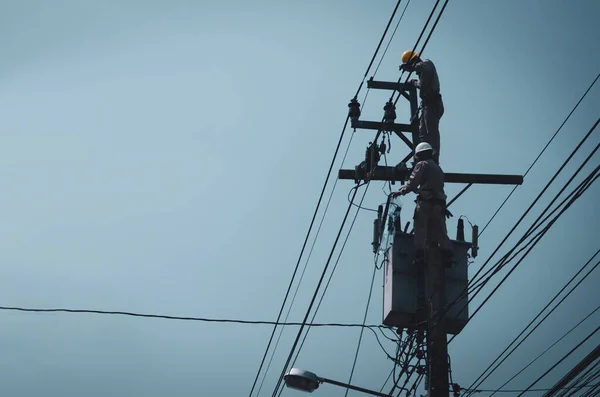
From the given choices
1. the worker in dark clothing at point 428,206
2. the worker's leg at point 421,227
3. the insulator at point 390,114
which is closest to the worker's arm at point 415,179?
the worker in dark clothing at point 428,206

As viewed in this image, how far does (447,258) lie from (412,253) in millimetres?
696

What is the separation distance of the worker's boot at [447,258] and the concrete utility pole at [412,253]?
75mm

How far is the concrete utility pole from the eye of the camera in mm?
11234

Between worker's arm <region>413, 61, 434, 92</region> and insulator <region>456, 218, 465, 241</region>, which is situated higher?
worker's arm <region>413, 61, 434, 92</region>

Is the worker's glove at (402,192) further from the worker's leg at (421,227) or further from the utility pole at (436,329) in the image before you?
the utility pole at (436,329)

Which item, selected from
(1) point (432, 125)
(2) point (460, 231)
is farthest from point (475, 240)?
(1) point (432, 125)

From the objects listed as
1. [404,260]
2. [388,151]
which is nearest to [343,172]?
[388,151]

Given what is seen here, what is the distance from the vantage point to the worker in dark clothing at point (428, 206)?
11992 millimetres

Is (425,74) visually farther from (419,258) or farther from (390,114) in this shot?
(419,258)

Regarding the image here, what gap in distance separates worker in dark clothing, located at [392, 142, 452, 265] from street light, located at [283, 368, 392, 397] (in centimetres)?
206

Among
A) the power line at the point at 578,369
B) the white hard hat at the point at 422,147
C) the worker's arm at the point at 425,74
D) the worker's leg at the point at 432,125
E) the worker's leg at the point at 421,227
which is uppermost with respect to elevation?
the worker's arm at the point at 425,74

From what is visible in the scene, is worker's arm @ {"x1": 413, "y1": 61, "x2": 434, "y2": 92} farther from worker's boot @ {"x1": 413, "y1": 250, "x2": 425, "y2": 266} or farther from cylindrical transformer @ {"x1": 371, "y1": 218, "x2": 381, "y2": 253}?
worker's boot @ {"x1": 413, "y1": 250, "x2": 425, "y2": 266}

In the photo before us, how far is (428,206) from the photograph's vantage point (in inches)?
477

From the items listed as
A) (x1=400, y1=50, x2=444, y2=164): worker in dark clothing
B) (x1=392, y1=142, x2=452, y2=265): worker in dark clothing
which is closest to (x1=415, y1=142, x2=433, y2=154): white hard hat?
(x1=392, y1=142, x2=452, y2=265): worker in dark clothing
